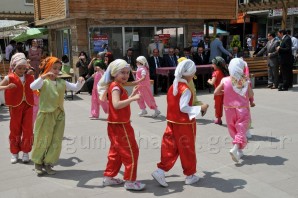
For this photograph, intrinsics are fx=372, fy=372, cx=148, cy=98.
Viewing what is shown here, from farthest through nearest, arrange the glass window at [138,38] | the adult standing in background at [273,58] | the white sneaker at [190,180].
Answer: the glass window at [138,38], the adult standing in background at [273,58], the white sneaker at [190,180]

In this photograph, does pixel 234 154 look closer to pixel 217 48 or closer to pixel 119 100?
pixel 119 100

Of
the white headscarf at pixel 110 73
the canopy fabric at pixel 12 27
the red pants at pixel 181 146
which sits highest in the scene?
the canopy fabric at pixel 12 27

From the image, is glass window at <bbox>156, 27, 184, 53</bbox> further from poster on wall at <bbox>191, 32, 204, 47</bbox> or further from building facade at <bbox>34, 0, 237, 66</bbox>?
poster on wall at <bbox>191, 32, 204, 47</bbox>

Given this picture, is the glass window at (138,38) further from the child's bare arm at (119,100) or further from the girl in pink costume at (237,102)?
the child's bare arm at (119,100)

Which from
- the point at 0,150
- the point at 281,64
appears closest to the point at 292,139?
the point at 0,150

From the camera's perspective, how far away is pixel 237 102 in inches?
218

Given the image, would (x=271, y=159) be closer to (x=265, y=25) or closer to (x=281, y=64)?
(x=281, y=64)

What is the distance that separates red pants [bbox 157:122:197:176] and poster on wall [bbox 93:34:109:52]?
32.6 ft

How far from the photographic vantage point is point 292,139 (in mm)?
6664

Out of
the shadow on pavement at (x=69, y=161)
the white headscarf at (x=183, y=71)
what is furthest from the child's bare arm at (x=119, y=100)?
the shadow on pavement at (x=69, y=161)

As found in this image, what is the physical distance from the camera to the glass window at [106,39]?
1402 cm

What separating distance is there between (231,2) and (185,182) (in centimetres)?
1287

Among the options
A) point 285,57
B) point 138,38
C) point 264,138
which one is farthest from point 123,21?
point 264,138

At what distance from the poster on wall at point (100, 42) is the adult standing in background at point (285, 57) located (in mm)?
6206
